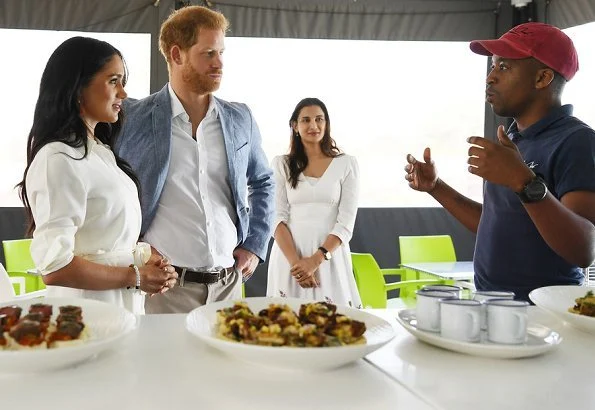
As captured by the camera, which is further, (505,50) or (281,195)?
(281,195)

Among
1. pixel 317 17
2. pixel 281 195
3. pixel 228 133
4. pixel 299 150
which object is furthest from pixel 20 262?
pixel 317 17

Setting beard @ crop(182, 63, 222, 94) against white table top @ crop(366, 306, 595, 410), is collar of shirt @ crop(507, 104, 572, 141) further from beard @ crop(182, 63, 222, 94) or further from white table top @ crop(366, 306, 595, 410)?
beard @ crop(182, 63, 222, 94)

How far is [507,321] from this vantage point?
3.96 ft

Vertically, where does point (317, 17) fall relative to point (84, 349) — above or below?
above

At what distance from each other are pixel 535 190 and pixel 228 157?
1127 millimetres

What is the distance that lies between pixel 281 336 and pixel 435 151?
5.28 m

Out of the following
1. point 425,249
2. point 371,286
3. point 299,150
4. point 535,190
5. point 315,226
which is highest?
point 299,150

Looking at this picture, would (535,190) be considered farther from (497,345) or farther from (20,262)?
(20,262)

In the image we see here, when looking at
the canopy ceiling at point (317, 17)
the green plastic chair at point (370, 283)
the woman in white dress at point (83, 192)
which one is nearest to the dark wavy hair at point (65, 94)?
the woman in white dress at point (83, 192)

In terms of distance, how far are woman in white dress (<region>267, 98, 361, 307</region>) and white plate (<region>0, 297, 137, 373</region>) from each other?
227cm

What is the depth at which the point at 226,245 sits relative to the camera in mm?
2385

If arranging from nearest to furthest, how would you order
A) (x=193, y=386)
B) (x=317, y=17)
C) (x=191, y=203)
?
1. (x=193, y=386)
2. (x=191, y=203)
3. (x=317, y=17)

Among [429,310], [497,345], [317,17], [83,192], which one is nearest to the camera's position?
[497,345]

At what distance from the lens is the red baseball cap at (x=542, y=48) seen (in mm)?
1955
